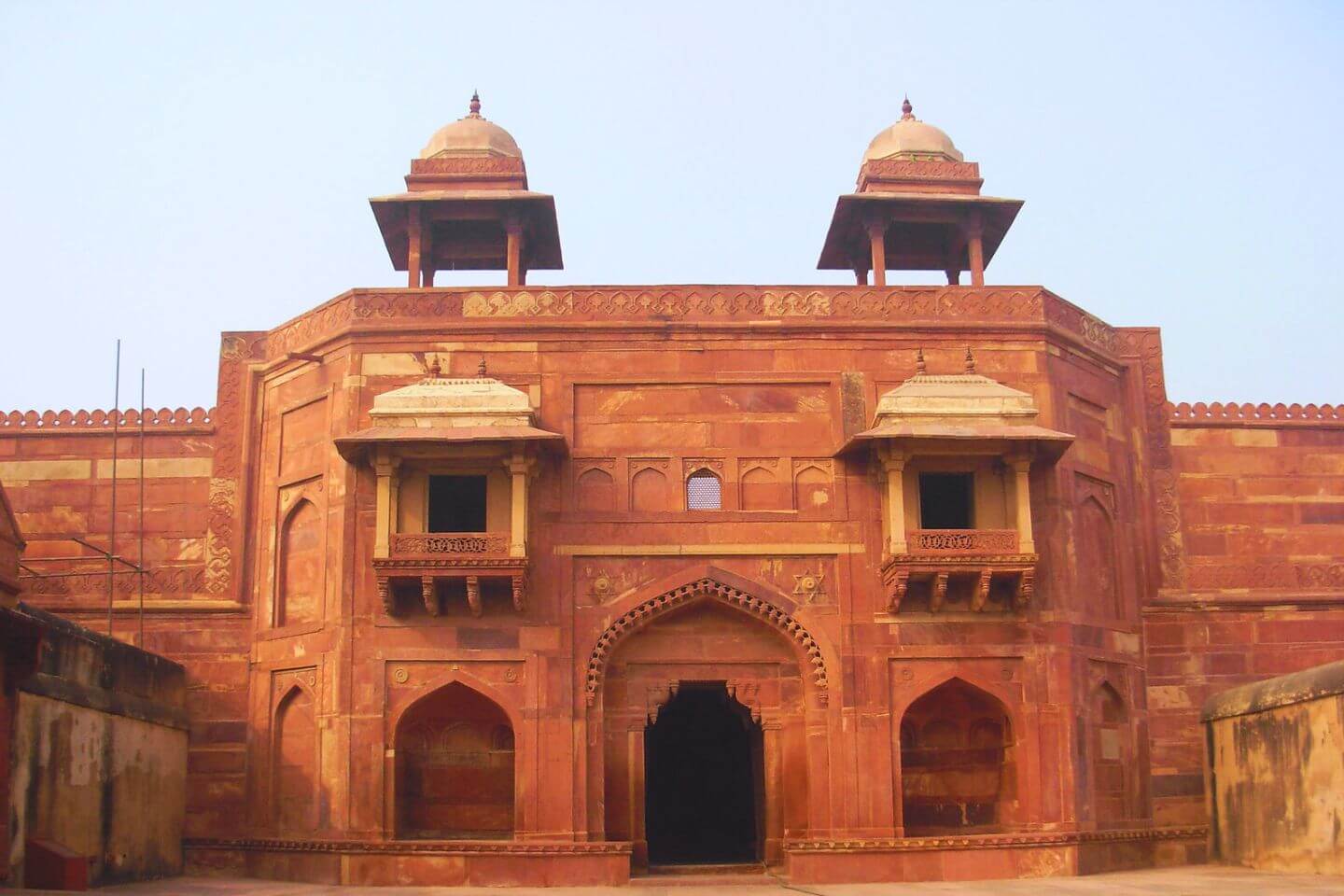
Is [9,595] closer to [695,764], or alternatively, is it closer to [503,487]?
[503,487]

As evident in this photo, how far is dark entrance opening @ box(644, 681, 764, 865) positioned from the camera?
755 inches

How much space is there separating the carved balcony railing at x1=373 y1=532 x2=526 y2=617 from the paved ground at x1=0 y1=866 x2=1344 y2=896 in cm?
289

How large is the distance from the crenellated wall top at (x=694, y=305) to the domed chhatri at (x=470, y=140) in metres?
2.70

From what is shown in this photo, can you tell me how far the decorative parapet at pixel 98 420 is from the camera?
18.3m

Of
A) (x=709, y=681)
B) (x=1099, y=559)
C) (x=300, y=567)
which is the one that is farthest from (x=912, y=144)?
(x=300, y=567)

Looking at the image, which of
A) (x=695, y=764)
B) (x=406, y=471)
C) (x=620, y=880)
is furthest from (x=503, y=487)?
(x=695, y=764)

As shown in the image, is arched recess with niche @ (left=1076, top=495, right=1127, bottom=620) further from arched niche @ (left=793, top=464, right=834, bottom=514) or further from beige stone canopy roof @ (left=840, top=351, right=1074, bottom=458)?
arched niche @ (left=793, top=464, right=834, bottom=514)

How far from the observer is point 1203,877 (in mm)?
15203

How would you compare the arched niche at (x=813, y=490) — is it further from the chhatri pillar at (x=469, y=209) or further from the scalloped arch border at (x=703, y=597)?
the chhatri pillar at (x=469, y=209)

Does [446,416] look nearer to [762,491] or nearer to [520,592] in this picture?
[520,592]

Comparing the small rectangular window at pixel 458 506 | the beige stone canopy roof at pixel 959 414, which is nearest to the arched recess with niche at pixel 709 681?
the beige stone canopy roof at pixel 959 414

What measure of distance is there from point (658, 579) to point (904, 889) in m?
3.91

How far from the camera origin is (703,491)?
54.3 ft

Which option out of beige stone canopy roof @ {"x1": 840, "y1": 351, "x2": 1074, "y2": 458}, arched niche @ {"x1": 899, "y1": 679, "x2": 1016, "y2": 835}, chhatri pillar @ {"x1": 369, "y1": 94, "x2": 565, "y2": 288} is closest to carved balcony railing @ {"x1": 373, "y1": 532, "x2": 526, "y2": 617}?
chhatri pillar @ {"x1": 369, "y1": 94, "x2": 565, "y2": 288}
